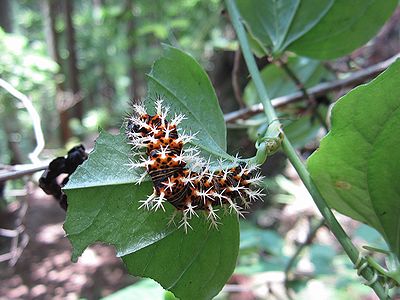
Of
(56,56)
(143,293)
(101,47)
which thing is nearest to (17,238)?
(143,293)

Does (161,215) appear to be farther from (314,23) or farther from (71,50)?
(71,50)

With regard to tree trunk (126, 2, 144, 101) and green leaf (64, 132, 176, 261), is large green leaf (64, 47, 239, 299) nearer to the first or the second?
green leaf (64, 132, 176, 261)

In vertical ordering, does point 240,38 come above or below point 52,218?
above

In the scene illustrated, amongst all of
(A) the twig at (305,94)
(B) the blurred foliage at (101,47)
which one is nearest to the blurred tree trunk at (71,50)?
(B) the blurred foliage at (101,47)

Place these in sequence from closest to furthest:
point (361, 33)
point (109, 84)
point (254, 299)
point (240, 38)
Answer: point (240, 38) < point (361, 33) < point (254, 299) < point (109, 84)

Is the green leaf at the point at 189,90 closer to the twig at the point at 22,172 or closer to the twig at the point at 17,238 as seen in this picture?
the twig at the point at 22,172

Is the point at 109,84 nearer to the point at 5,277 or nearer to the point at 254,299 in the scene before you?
the point at 5,277

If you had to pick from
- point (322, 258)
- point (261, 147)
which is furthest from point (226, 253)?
point (322, 258)
